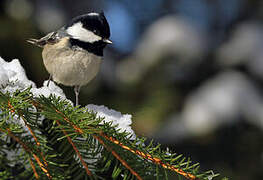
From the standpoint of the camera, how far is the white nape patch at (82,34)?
1.89 meters

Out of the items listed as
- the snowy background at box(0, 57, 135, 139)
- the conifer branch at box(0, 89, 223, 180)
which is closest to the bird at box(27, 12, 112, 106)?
the snowy background at box(0, 57, 135, 139)

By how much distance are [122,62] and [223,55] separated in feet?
4.58

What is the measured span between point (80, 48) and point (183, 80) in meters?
2.63

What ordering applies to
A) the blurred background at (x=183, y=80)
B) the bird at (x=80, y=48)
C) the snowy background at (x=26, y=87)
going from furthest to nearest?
the blurred background at (x=183, y=80), the bird at (x=80, y=48), the snowy background at (x=26, y=87)

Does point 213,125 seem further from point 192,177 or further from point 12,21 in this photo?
point 192,177

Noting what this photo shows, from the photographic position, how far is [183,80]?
441cm

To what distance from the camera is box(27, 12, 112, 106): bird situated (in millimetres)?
1874

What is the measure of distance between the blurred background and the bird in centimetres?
113

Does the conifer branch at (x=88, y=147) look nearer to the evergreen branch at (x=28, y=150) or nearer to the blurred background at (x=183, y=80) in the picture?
the evergreen branch at (x=28, y=150)

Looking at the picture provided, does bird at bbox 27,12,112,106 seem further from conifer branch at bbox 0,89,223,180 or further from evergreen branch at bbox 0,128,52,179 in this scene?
evergreen branch at bbox 0,128,52,179

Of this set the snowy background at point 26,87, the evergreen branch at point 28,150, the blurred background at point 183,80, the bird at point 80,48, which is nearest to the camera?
the evergreen branch at point 28,150

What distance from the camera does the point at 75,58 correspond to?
1936 millimetres

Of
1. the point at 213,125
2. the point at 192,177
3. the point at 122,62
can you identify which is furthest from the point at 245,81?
the point at 192,177

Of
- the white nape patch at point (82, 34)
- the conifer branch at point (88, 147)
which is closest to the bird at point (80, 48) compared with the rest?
the white nape patch at point (82, 34)
